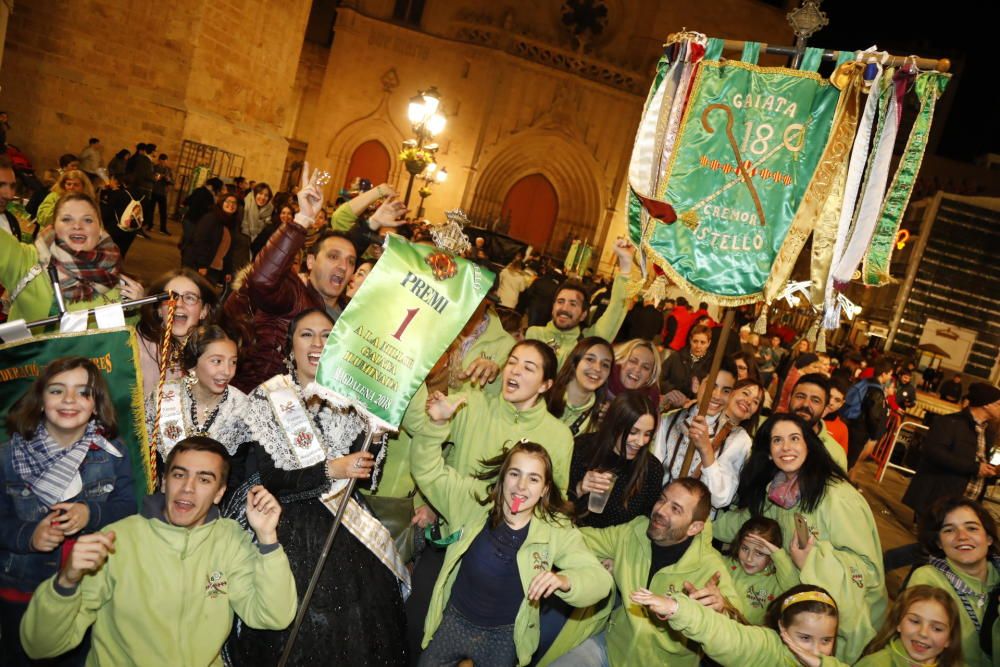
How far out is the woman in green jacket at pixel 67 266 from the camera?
13.1ft

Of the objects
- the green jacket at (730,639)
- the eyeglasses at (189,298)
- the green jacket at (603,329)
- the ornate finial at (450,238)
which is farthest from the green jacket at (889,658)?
the eyeglasses at (189,298)

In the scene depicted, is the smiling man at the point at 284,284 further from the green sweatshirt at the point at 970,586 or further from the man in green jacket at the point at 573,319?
the green sweatshirt at the point at 970,586

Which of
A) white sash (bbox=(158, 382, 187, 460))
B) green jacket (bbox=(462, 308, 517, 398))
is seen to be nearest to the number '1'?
white sash (bbox=(158, 382, 187, 460))

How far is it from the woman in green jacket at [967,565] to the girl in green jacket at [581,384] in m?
2.09

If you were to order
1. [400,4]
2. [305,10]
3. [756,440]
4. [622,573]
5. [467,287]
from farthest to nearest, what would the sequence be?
[400,4] → [305,10] → [756,440] → [622,573] → [467,287]

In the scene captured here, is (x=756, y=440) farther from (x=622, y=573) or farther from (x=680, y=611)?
(x=680, y=611)

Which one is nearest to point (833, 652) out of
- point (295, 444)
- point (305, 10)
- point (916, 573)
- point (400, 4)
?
point (916, 573)

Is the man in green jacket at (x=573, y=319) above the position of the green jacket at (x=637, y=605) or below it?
above

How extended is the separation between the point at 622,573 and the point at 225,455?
211 centimetres

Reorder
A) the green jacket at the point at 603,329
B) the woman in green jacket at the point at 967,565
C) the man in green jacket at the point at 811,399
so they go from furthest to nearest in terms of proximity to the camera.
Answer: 1. the green jacket at the point at 603,329
2. the man in green jacket at the point at 811,399
3. the woman in green jacket at the point at 967,565

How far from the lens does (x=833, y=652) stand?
3785 millimetres

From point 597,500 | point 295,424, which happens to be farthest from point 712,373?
point 295,424

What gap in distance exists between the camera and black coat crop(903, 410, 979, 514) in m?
7.30

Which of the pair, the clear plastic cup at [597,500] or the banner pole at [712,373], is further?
the banner pole at [712,373]
